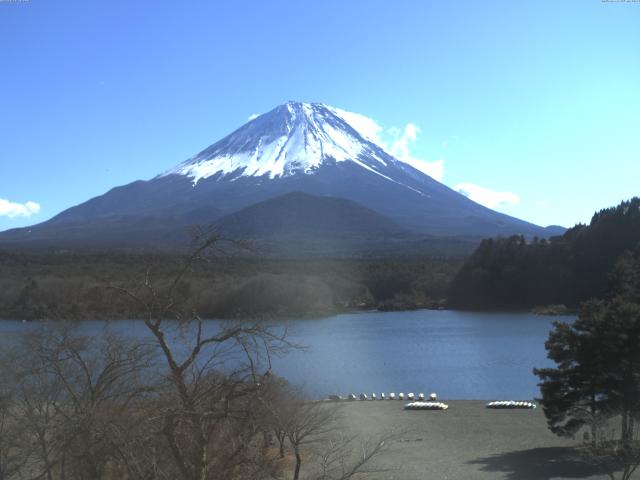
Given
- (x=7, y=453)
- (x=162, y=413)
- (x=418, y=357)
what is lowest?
(x=418, y=357)

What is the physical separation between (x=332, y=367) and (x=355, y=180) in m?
75.9

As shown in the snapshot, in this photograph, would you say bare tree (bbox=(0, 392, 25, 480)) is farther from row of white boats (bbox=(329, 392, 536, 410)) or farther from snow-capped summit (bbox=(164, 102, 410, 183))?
snow-capped summit (bbox=(164, 102, 410, 183))

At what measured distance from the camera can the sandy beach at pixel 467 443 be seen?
400 inches

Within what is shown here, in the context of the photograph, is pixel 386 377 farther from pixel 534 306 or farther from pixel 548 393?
pixel 534 306

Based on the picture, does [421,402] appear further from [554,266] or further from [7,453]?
[554,266]

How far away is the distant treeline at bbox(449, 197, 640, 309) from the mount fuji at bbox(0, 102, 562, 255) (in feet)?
81.7

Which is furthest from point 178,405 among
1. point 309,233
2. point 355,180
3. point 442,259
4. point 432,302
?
point 355,180

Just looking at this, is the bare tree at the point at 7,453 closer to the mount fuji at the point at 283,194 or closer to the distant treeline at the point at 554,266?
the distant treeline at the point at 554,266

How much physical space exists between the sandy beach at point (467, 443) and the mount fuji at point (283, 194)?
4454cm

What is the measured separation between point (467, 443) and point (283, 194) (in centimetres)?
7481

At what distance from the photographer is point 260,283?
1459 inches

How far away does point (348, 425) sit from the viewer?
A: 14.1 metres

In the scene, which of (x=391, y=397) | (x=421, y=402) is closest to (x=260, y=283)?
(x=391, y=397)

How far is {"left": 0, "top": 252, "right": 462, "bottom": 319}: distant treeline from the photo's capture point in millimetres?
27016
